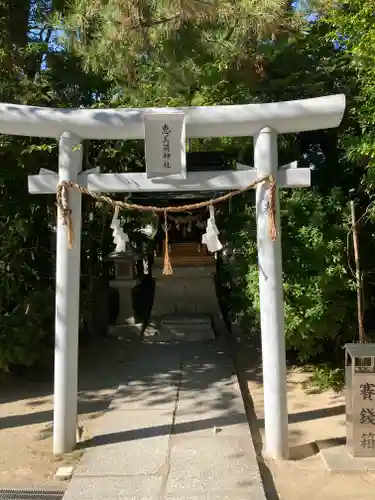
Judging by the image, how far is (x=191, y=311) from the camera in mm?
9266

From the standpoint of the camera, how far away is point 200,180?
13.6ft

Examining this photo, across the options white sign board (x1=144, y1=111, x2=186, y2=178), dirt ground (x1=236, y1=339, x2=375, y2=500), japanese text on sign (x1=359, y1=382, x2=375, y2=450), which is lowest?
dirt ground (x1=236, y1=339, x2=375, y2=500)

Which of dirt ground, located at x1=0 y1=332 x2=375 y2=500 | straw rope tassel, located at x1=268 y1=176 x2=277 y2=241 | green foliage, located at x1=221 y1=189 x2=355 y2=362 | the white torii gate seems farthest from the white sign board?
dirt ground, located at x1=0 y1=332 x2=375 y2=500

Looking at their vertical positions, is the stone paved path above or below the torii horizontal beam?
below

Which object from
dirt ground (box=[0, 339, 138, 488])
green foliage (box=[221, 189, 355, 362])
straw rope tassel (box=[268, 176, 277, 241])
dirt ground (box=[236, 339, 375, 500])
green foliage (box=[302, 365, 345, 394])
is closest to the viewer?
dirt ground (box=[236, 339, 375, 500])

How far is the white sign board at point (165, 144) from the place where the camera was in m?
4.07

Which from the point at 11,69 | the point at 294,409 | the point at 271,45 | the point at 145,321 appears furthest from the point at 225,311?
the point at 11,69

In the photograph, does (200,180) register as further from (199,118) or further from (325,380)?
(325,380)

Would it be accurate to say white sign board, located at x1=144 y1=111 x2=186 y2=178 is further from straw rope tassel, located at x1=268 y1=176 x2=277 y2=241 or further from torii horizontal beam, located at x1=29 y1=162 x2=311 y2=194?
straw rope tassel, located at x1=268 y1=176 x2=277 y2=241

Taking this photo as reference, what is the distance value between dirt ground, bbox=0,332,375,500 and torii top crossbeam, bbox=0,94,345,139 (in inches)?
107

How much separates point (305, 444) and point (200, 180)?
247 centimetres

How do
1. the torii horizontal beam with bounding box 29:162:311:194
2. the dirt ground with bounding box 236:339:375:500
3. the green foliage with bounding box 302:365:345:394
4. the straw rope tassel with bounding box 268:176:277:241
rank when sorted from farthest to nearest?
1. the green foliage with bounding box 302:365:345:394
2. the torii horizontal beam with bounding box 29:162:311:194
3. the straw rope tassel with bounding box 268:176:277:241
4. the dirt ground with bounding box 236:339:375:500

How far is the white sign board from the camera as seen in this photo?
4.07 m

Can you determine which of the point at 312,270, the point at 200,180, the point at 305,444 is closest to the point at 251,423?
the point at 305,444
